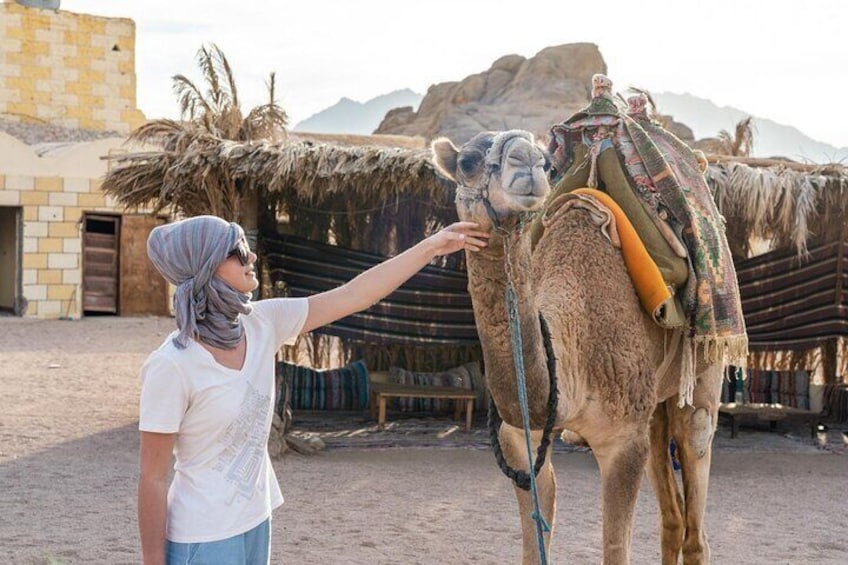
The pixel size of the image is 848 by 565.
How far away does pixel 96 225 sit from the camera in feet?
66.1

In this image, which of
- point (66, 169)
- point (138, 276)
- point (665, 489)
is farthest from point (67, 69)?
point (665, 489)

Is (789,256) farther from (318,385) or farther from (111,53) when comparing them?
(111,53)

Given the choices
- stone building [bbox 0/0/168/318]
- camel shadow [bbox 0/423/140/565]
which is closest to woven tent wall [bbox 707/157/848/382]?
camel shadow [bbox 0/423/140/565]

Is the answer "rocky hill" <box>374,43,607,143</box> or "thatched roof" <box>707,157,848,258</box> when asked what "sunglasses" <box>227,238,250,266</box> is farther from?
"rocky hill" <box>374,43,607,143</box>

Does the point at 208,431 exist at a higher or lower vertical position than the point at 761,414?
higher

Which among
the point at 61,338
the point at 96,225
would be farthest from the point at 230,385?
the point at 96,225

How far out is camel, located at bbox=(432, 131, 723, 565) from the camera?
298 cm

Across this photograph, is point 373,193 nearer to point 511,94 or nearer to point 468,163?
point 468,163

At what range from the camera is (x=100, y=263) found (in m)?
19.9

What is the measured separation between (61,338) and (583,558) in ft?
40.2

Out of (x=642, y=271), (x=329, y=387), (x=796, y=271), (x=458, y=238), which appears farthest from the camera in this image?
(x=329, y=387)

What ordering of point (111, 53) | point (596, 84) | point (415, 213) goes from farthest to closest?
point (111, 53) → point (415, 213) → point (596, 84)

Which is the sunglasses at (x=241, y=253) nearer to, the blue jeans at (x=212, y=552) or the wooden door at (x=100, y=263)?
the blue jeans at (x=212, y=552)

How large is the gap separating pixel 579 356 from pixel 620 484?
505 millimetres
